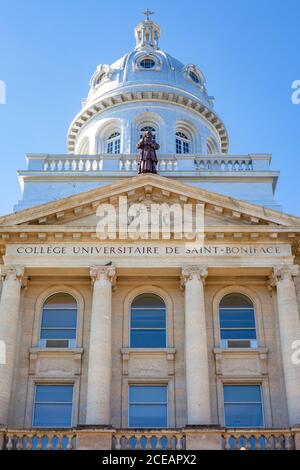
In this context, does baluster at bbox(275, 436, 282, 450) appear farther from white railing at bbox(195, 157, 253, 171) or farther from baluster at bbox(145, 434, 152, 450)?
white railing at bbox(195, 157, 253, 171)

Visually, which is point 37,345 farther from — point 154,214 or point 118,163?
point 118,163

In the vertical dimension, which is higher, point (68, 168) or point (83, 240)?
point (68, 168)

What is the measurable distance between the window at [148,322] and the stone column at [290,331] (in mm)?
4000

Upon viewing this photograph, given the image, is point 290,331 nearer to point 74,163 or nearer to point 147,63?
point 74,163

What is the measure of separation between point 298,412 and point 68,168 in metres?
14.0

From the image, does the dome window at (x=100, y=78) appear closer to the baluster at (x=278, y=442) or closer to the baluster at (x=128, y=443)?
the baluster at (x=128, y=443)

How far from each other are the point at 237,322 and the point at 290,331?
7.71ft

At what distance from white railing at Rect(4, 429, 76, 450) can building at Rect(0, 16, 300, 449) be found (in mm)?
60

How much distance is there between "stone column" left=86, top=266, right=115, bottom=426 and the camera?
2155cm

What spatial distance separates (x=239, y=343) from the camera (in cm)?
2411

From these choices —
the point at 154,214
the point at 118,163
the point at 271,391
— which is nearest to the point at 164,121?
the point at 118,163

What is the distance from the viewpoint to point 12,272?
2402 centimetres

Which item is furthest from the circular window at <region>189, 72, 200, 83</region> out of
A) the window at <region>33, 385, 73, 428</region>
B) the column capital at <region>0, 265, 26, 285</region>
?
the window at <region>33, 385, 73, 428</region>

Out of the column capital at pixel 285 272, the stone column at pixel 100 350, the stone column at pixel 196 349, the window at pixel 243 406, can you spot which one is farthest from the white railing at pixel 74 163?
the window at pixel 243 406
